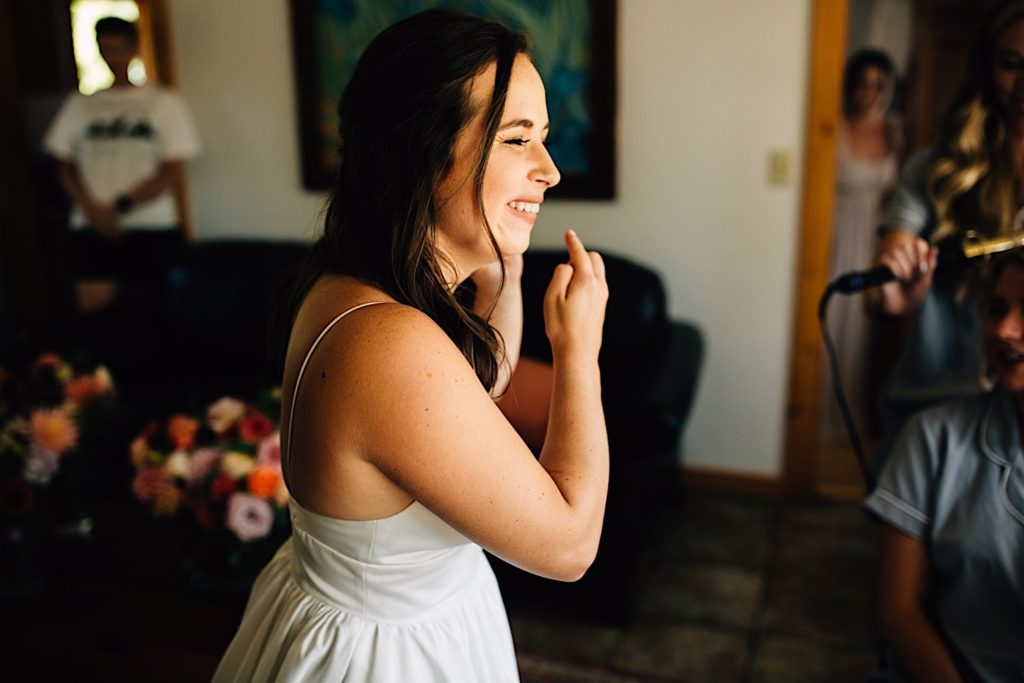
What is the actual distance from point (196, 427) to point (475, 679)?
101cm

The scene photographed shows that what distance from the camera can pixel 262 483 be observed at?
1.66 m

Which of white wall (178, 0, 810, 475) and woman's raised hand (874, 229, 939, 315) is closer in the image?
woman's raised hand (874, 229, 939, 315)

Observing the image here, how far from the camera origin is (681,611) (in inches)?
98.6

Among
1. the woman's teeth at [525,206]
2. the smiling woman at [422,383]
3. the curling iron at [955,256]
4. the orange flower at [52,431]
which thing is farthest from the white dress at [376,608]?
the orange flower at [52,431]

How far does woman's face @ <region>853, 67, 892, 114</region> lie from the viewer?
366 centimetres

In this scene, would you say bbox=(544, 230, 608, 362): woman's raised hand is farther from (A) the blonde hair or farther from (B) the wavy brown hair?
(A) the blonde hair

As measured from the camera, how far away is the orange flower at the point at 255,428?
1771 mm

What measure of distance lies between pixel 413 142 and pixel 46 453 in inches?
56.3

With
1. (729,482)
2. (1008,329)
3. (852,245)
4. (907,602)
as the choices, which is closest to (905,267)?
(1008,329)

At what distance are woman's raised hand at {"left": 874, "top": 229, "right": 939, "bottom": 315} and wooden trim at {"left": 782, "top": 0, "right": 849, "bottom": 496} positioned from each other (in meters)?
1.02

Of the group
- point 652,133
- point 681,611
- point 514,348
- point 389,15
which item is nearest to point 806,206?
point 652,133

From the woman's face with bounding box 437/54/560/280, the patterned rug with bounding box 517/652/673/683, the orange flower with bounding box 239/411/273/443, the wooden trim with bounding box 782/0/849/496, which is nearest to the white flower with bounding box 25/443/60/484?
the orange flower with bounding box 239/411/273/443

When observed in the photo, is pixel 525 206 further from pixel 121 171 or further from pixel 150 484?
pixel 121 171

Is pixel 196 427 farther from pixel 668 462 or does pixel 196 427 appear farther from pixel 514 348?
pixel 668 462
